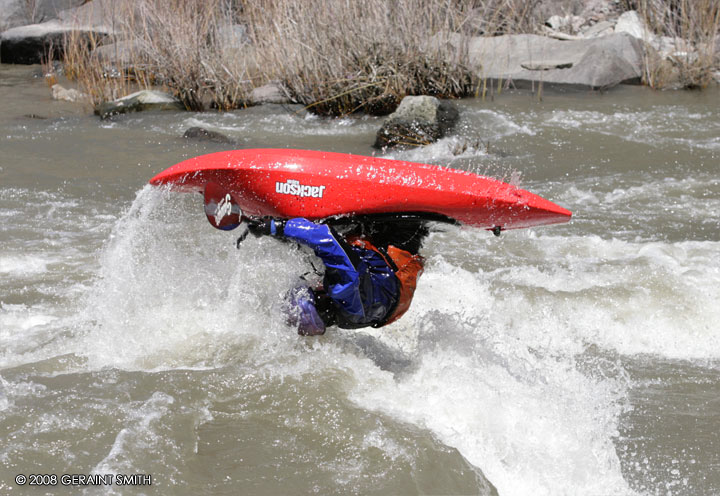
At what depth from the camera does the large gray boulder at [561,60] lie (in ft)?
34.9

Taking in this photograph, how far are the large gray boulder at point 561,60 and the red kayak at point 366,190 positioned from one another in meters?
7.24

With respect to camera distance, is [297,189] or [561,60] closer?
[297,189]

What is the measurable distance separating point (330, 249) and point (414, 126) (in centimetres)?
529

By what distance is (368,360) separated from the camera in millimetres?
3740

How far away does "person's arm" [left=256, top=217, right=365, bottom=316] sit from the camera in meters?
3.04

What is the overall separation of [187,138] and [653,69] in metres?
6.48

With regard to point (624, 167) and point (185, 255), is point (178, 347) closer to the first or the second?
point (185, 255)

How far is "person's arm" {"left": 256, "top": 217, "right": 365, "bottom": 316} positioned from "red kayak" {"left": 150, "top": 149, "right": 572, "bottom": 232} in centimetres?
23

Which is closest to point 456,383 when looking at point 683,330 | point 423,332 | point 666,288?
point 423,332

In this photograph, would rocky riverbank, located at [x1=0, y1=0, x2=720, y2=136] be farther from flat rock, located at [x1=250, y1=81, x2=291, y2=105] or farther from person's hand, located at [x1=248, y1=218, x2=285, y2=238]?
person's hand, located at [x1=248, y1=218, x2=285, y2=238]

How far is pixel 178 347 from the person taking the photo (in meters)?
3.83

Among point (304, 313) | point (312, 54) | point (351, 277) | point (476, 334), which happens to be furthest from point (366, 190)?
point (312, 54)

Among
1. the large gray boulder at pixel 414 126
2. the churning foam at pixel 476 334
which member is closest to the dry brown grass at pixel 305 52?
the large gray boulder at pixel 414 126

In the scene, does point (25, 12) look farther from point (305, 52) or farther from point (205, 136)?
point (205, 136)
